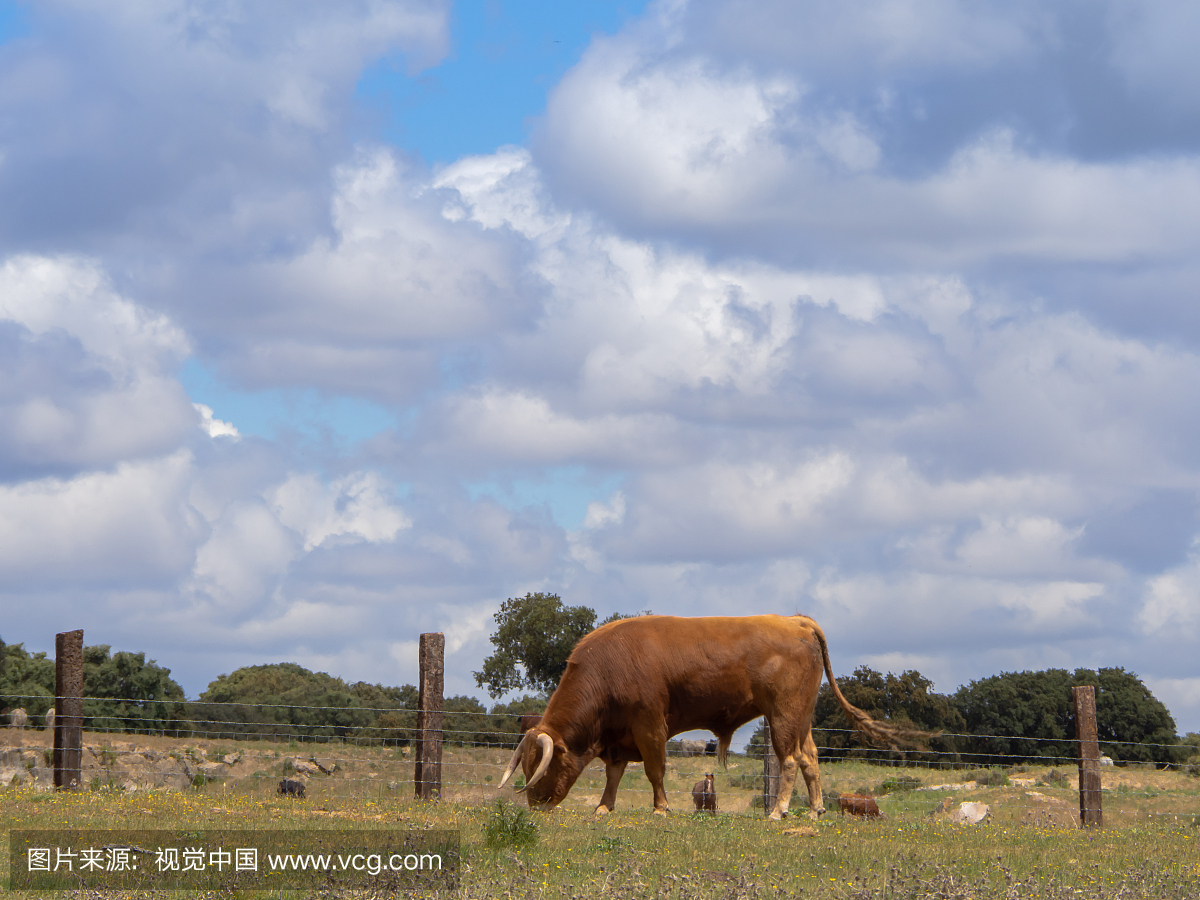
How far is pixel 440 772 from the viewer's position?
55.8ft

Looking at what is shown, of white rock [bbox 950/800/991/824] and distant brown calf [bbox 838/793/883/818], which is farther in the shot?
white rock [bbox 950/800/991/824]

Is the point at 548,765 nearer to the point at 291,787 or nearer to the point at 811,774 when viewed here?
the point at 811,774

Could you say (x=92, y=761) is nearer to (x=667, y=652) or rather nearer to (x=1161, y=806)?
(x=667, y=652)

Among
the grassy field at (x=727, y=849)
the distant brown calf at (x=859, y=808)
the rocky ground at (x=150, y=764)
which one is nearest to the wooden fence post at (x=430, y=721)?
the grassy field at (x=727, y=849)

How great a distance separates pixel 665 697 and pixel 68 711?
909 centimetres

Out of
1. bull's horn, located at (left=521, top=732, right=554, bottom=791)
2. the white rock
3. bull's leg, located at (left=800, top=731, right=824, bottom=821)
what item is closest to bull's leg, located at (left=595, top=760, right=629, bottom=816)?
bull's horn, located at (left=521, top=732, right=554, bottom=791)

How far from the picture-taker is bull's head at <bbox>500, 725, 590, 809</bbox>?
1492 cm

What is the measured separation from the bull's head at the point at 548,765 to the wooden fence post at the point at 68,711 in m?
6.91

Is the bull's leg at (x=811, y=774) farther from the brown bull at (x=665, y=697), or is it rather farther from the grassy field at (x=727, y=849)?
the grassy field at (x=727, y=849)

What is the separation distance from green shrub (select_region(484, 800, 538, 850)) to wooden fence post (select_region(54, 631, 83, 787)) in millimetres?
9249

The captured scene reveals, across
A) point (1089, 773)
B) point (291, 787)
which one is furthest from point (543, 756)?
point (1089, 773)

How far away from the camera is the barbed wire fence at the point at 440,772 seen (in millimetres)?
17656

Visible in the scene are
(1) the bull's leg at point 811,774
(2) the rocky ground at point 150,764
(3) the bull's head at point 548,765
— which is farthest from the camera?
(2) the rocky ground at point 150,764

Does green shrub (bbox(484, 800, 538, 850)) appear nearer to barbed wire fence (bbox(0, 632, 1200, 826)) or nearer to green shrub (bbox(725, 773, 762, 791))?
barbed wire fence (bbox(0, 632, 1200, 826))
